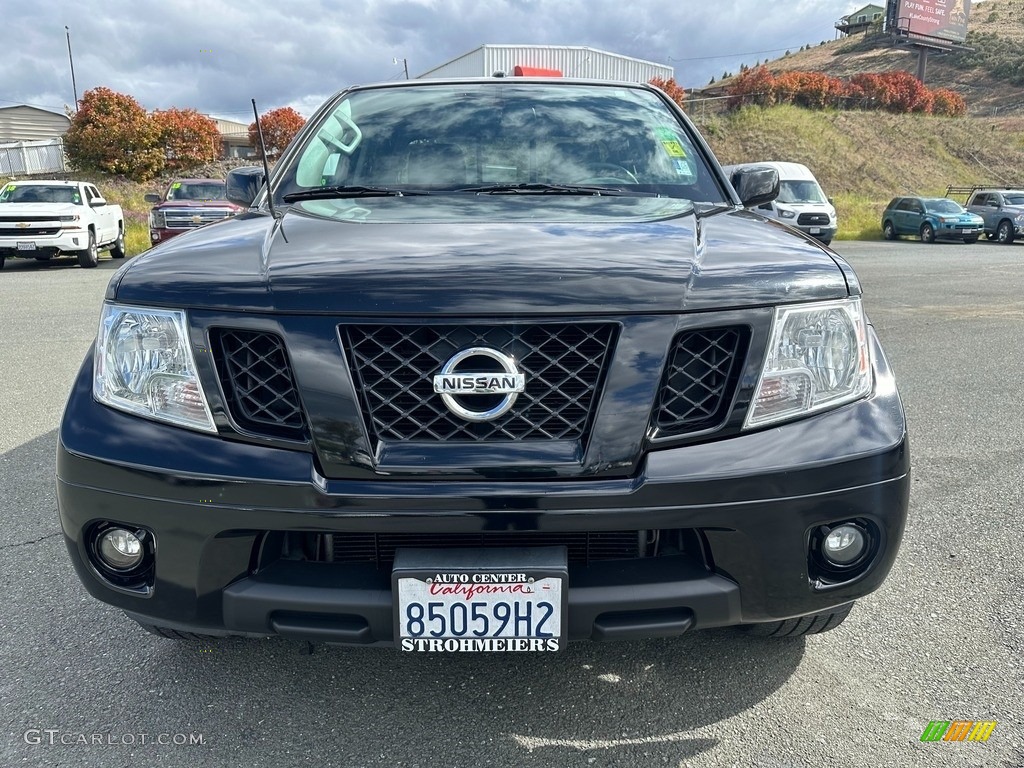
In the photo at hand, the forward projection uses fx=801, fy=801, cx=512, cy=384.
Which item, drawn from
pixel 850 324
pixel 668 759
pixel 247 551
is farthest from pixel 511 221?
pixel 668 759

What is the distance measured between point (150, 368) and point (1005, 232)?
27.4 m

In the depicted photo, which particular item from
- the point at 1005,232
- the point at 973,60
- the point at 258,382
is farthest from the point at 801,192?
the point at 973,60

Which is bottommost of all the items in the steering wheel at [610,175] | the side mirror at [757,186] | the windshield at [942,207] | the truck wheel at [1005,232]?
the truck wheel at [1005,232]

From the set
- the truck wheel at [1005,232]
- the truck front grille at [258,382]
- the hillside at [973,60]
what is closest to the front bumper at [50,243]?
the truck front grille at [258,382]

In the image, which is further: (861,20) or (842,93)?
(861,20)

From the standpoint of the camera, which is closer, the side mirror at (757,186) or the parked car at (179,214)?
the side mirror at (757,186)

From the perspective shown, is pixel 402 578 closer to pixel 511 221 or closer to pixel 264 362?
pixel 264 362

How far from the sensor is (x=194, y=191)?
53.3ft

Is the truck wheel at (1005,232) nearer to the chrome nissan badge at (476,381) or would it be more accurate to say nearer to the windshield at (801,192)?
the windshield at (801,192)

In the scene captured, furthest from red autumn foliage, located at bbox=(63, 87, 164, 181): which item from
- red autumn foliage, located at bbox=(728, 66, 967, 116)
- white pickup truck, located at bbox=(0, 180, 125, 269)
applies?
red autumn foliage, located at bbox=(728, 66, 967, 116)

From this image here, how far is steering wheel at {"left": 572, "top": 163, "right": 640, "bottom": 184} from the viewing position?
2.72 metres

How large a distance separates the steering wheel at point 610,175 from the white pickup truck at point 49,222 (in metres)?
14.4

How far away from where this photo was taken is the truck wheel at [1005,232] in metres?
23.6

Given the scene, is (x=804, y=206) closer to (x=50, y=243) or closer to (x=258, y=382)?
(x=50, y=243)
